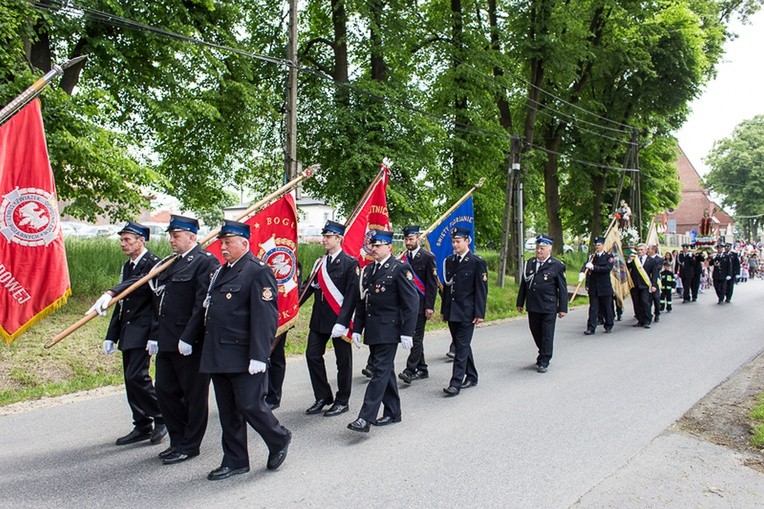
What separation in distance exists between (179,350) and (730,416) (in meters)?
5.77

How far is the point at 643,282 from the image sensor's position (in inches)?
587

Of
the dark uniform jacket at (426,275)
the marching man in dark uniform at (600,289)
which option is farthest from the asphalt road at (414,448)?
the marching man in dark uniform at (600,289)

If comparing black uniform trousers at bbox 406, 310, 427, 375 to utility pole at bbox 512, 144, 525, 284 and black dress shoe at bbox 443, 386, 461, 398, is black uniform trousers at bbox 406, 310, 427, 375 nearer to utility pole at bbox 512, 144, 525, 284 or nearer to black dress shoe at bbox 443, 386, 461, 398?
black dress shoe at bbox 443, 386, 461, 398

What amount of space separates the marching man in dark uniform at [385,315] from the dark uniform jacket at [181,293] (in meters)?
1.65

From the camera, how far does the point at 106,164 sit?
10938 millimetres

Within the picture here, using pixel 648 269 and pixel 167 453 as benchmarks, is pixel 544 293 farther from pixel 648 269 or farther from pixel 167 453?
pixel 648 269

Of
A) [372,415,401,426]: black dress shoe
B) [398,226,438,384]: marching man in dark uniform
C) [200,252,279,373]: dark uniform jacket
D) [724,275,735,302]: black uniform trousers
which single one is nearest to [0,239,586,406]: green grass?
[398,226,438,384]: marching man in dark uniform

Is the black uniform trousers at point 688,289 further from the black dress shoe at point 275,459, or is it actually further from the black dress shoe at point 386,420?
the black dress shoe at point 275,459

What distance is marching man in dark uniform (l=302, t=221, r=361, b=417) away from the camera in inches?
273

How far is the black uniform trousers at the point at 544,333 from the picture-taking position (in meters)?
9.32

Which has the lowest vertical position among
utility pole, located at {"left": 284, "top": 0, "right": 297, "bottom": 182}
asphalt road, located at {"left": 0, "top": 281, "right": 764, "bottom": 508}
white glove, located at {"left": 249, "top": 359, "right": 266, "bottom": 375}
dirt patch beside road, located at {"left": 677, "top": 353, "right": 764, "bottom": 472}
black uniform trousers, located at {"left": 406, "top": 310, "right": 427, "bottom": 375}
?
dirt patch beside road, located at {"left": 677, "top": 353, "right": 764, "bottom": 472}

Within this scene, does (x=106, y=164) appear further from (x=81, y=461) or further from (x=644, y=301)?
(x=644, y=301)

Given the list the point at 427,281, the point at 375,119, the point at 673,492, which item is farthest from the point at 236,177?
the point at 673,492

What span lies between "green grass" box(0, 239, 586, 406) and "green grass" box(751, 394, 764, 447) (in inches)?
264
